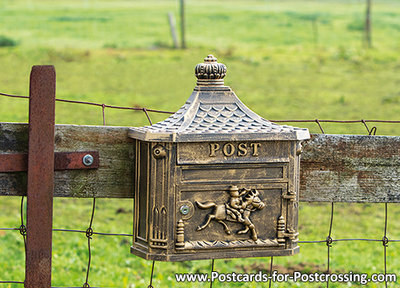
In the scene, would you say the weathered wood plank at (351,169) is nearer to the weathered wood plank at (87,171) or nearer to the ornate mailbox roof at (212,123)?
the ornate mailbox roof at (212,123)

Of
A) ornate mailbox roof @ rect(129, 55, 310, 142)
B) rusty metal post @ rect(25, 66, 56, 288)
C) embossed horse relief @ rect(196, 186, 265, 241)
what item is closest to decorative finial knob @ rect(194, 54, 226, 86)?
ornate mailbox roof @ rect(129, 55, 310, 142)

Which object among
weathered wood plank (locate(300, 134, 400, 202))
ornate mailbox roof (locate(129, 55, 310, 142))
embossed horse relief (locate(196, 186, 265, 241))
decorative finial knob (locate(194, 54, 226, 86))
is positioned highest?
decorative finial knob (locate(194, 54, 226, 86))

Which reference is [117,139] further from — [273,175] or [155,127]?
[273,175]

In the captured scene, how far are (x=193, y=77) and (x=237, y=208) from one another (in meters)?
16.9

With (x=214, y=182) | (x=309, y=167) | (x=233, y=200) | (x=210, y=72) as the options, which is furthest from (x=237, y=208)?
(x=210, y=72)

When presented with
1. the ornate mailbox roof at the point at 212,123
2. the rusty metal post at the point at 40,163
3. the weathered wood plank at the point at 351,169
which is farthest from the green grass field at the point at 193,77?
the ornate mailbox roof at the point at 212,123

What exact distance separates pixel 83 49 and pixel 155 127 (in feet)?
69.5

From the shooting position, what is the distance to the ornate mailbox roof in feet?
9.52

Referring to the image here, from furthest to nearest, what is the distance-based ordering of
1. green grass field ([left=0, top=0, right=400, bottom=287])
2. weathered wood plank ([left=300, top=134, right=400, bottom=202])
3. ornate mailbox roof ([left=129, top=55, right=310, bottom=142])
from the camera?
green grass field ([left=0, top=0, right=400, bottom=287]) → weathered wood plank ([left=300, top=134, right=400, bottom=202]) → ornate mailbox roof ([left=129, top=55, right=310, bottom=142])

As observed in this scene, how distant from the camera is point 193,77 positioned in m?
19.7

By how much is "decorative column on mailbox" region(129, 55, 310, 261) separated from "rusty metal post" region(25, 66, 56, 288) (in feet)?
1.23

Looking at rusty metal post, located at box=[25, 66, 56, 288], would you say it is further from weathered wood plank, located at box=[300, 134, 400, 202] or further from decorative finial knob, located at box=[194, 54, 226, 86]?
weathered wood plank, located at box=[300, 134, 400, 202]

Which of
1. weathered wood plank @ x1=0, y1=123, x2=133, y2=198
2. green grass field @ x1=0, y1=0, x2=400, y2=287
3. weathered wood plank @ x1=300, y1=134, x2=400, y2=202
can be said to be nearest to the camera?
weathered wood plank @ x1=0, y1=123, x2=133, y2=198

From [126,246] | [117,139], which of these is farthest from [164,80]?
[117,139]
